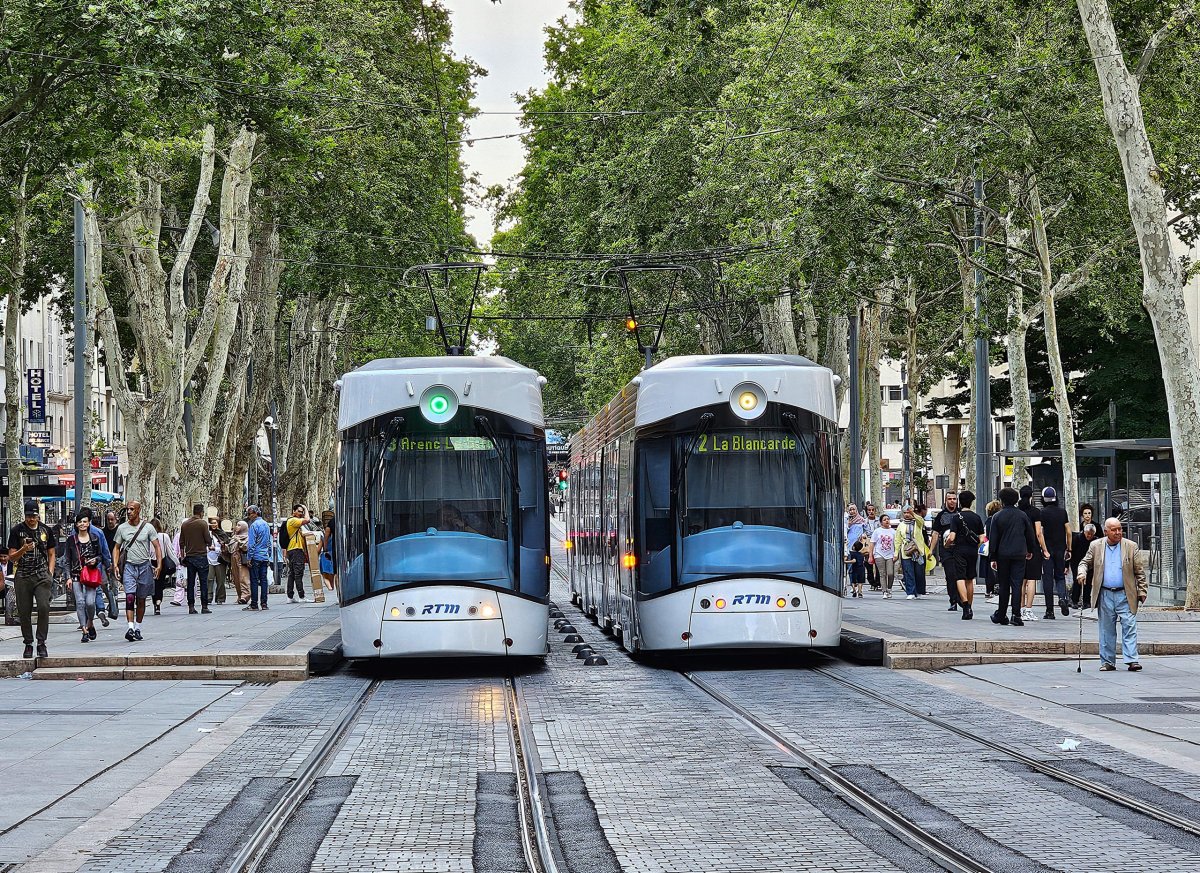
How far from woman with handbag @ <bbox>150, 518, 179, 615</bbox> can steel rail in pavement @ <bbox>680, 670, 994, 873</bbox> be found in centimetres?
1345

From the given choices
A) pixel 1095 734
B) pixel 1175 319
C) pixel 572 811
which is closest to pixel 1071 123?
pixel 1175 319

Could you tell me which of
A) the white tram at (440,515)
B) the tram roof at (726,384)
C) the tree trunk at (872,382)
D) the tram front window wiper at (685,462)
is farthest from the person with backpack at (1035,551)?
the tree trunk at (872,382)

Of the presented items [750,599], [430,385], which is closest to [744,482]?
[750,599]

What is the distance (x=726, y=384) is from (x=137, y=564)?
8433 millimetres

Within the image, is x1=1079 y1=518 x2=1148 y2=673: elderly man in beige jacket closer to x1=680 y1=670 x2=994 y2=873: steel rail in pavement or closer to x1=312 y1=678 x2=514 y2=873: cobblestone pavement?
x1=680 y1=670 x2=994 y2=873: steel rail in pavement

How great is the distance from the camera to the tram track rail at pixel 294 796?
325 inches

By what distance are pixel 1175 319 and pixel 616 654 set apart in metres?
8.86

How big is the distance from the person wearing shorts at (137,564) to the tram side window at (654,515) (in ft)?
22.4

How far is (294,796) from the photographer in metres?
10.1

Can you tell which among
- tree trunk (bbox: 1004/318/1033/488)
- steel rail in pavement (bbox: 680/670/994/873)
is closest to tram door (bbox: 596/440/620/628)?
steel rail in pavement (bbox: 680/670/994/873)

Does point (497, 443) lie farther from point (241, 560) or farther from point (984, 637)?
point (241, 560)

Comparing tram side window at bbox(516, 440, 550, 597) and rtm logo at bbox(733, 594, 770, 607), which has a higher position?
tram side window at bbox(516, 440, 550, 597)

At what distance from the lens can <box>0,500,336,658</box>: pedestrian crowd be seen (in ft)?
60.8

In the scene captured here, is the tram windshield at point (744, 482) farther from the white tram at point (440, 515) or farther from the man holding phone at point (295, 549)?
the man holding phone at point (295, 549)
